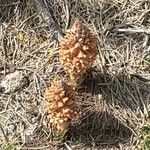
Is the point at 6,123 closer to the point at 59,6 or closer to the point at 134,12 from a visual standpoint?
the point at 59,6

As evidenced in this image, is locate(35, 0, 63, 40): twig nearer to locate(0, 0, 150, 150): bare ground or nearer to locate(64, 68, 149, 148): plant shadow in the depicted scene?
locate(0, 0, 150, 150): bare ground

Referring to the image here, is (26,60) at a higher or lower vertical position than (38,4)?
lower

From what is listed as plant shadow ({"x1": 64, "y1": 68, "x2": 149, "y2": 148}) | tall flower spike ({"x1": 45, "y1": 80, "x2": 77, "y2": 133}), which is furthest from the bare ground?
tall flower spike ({"x1": 45, "y1": 80, "x2": 77, "y2": 133})

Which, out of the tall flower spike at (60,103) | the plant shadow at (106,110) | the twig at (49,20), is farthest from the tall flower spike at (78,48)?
the twig at (49,20)

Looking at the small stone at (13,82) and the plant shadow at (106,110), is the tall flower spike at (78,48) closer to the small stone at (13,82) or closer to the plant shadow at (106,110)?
the plant shadow at (106,110)

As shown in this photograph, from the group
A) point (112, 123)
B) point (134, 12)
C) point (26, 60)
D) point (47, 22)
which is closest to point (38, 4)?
point (47, 22)

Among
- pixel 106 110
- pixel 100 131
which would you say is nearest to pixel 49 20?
pixel 106 110

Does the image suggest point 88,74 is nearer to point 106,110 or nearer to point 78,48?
point 106,110
